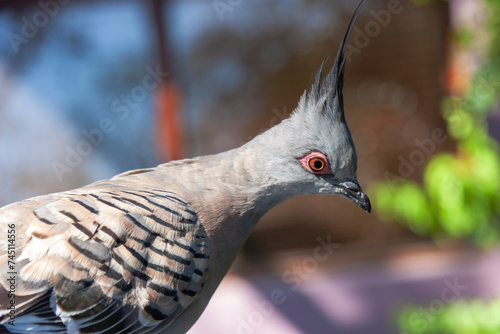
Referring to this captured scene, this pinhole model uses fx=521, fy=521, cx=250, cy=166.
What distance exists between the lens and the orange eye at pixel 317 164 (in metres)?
1.56

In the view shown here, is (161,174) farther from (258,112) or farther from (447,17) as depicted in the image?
(447,17)

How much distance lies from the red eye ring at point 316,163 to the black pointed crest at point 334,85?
14 centimetres

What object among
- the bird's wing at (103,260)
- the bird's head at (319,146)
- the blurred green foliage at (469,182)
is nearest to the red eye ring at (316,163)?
the bird's head at (319,146)

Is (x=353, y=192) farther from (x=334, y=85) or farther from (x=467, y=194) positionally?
(x=467, y=194)

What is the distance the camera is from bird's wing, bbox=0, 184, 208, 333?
1.27 metres

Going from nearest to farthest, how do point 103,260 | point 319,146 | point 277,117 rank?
point 103,260, point 319,146, point 277,117

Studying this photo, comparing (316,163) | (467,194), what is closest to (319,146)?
(316,163)

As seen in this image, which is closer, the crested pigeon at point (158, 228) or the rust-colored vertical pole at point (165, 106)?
the crested pigeon at point (158, 228)

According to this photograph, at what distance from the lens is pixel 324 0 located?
12.2ft

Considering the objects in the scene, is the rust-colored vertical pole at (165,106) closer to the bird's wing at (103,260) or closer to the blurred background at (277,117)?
the blurred background at (277,117)

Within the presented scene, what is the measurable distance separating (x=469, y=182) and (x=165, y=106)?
86.1 inches

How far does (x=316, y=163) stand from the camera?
5.14 ft

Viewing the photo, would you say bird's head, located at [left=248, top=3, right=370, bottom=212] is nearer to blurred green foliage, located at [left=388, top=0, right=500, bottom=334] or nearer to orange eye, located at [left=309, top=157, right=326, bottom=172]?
orange eye, located at [left=309, top=157, right=326, bottom=172]

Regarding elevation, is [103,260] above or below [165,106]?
above
